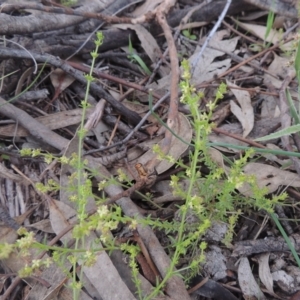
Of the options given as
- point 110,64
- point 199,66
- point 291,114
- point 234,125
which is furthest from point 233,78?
point 110,64

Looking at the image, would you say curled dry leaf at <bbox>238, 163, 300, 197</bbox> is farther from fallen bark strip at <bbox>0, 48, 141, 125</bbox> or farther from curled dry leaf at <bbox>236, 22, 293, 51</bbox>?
curled dry leaf at <bbox>236, 22, 293, 51</bbox>

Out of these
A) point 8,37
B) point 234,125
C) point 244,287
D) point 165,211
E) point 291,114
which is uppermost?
point 8,37

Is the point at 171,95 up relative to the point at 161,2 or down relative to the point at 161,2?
down

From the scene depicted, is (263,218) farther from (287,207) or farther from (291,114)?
(291,114)

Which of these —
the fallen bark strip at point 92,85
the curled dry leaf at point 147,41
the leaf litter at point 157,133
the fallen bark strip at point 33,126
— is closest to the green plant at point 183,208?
the leaf litter at point 157,133

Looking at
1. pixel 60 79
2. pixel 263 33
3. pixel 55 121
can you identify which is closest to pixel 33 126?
pixel 55 121

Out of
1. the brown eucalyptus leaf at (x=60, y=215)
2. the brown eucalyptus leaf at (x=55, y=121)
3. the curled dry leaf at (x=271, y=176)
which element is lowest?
the brown eucalyptus leaf at (x=60, y=215)

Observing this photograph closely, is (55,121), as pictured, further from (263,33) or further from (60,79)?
(263,33)

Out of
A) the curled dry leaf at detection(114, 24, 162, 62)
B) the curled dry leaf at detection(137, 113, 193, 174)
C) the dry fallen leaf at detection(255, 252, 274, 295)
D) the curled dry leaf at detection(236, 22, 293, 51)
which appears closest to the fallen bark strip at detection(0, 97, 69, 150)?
the curled dry leaf at detection(137, 113, 193, 174)

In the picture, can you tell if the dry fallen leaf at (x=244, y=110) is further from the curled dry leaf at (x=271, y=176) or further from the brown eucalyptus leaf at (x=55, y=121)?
the brown eucalyptus leaf at (x=55, y=121)
